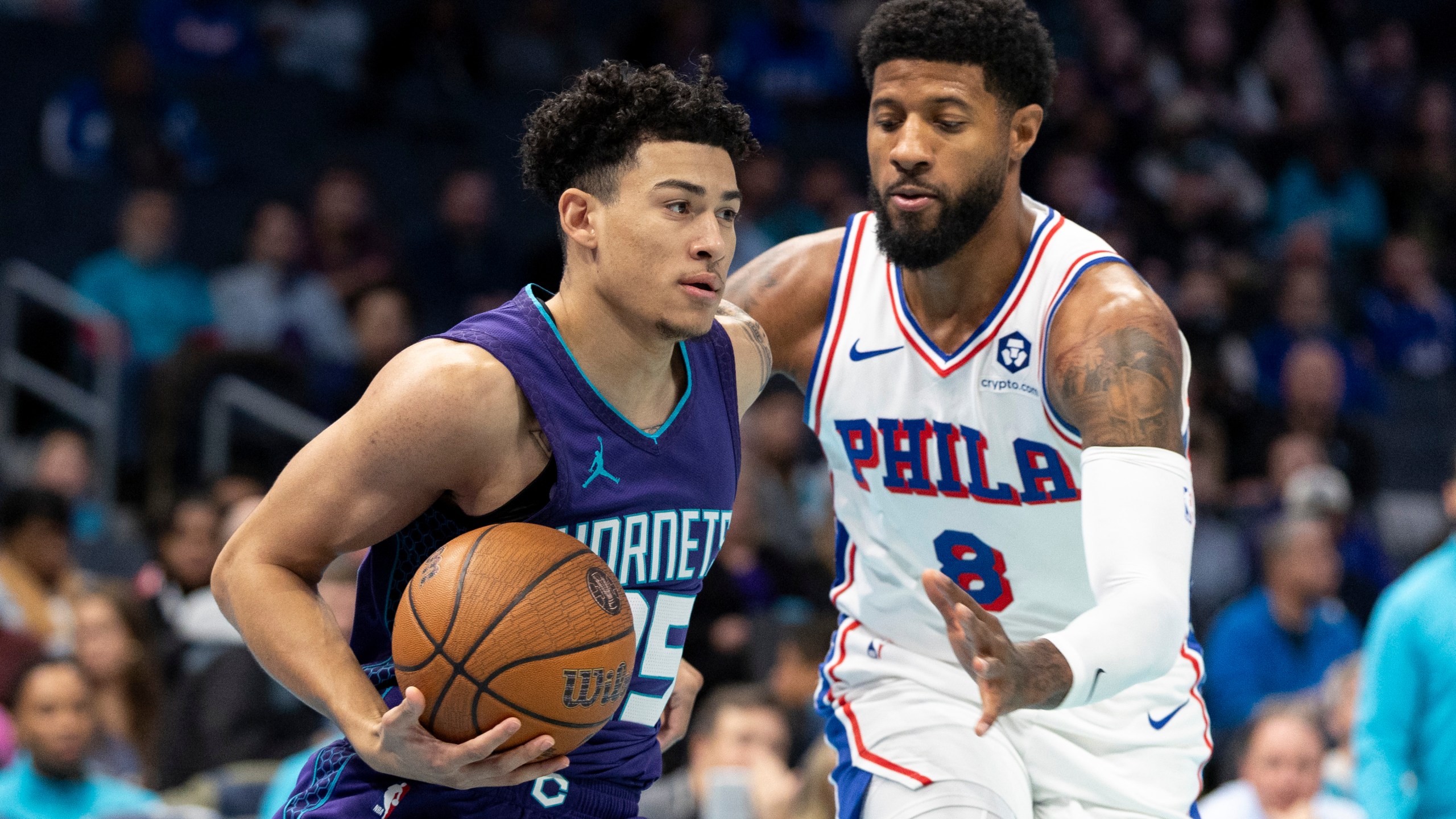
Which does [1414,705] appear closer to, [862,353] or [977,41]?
[862,353]

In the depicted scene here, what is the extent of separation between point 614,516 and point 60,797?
3.95 m

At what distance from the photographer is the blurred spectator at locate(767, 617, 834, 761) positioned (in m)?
7.52

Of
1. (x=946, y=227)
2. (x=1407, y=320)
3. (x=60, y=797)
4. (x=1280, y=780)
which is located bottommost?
(x=60, y=797)

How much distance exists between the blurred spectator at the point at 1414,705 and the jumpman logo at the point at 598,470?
11.5 feet

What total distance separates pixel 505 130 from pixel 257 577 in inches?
349

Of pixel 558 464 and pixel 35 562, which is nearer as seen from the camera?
pixel 558 464

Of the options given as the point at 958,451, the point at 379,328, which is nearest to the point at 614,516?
the point at 958,451

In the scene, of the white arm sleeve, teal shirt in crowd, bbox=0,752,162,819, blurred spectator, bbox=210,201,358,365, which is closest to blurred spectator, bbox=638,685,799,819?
teal shirt in crowd, bbox=0,752,162,819

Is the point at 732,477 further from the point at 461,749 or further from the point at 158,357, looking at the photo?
the point at 158,357

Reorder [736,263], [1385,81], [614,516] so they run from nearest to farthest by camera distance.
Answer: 1. [614,516]
2. [736,263]
3. [1385,81]

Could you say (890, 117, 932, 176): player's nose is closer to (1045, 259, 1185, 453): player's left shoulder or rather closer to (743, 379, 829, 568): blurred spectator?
(1045, 259, 1185, 453): player's left shoulder

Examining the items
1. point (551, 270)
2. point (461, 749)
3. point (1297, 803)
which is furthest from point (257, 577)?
point (551, 270)

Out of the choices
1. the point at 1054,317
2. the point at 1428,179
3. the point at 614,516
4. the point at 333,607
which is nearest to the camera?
the point at 614,516

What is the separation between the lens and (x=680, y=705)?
384 centimetres
